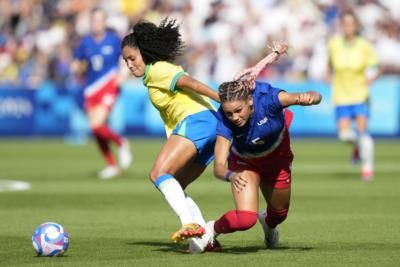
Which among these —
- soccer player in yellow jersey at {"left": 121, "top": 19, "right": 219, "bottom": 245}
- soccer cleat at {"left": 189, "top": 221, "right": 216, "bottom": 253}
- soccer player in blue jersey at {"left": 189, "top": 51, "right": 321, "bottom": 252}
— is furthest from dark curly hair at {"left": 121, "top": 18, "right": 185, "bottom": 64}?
soccer cleat at {"left": 189, "top": 221, "right": 216, "bottom": 253}

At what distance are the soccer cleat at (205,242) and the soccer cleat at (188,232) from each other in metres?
0.32

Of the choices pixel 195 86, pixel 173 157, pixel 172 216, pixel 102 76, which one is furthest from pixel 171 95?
pixel 102 76

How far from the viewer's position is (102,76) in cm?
1955

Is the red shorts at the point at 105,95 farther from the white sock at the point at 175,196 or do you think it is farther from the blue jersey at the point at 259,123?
the blue jersey at the point at 259,123

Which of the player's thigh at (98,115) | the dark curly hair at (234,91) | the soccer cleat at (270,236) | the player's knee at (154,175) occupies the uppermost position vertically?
the player's thigh at (98,115)

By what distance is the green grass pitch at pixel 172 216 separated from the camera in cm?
937

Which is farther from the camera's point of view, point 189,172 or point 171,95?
point 189,172

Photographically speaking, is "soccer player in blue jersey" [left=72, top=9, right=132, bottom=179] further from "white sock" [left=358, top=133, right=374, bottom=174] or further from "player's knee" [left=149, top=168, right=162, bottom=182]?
"player's knee" [left=149, top=168, right=162, bottom=182]

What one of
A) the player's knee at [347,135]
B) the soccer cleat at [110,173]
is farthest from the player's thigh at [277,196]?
the soccer cleat at [110,173]

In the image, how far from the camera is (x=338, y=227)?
1177 cm

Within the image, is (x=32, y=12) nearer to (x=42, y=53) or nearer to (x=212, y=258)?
(x=42, y=53)

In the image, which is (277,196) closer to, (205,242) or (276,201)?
(276,201)

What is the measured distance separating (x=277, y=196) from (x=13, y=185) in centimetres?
848

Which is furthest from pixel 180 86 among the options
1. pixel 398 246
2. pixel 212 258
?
pixel 398 246
